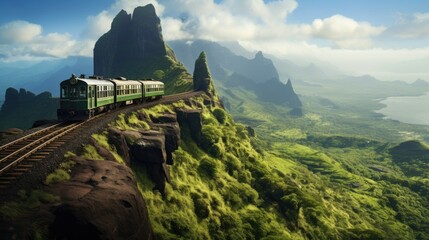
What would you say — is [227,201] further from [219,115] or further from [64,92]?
[219,115]

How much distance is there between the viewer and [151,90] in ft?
230

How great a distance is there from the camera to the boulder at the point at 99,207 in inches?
715

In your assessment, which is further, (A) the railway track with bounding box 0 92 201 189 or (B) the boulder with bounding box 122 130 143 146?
(B) the boulder with bounding box 122 130 143 146

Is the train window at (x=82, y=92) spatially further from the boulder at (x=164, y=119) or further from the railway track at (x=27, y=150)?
the boulder at (x=164, y=119)

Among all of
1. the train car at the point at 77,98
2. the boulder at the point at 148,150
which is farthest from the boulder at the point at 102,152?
the train car at the point at 77,98

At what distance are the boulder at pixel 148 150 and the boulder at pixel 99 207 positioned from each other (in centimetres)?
1333

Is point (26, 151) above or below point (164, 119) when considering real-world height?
above

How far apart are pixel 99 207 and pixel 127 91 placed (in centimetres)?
3796

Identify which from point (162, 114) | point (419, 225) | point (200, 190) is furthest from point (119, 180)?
point (419, 225)

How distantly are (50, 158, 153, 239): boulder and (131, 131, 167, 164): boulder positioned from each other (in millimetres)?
13334

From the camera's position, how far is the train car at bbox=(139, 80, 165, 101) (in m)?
66.1

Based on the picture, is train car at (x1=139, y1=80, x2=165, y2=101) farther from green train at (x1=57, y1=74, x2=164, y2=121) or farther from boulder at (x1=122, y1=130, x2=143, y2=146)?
boulder at (x1=122, y1=130, x2=143, y2=146)

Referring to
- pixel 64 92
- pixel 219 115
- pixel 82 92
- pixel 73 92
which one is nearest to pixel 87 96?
pixel 82 92

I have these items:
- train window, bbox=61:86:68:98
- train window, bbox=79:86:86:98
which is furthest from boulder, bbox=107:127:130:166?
train window, bbox=61:86:68:98
